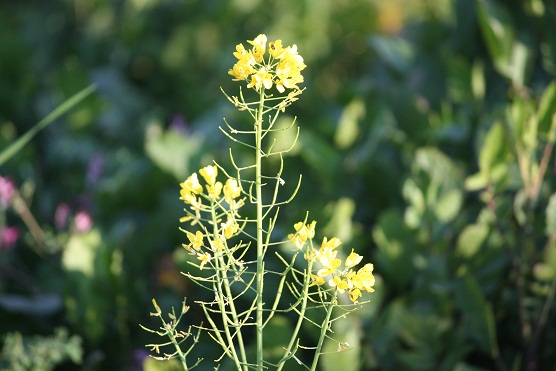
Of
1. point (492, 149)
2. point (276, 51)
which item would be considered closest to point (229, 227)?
point (276, 51)

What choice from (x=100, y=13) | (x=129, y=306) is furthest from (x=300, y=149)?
(x=100, y=13)

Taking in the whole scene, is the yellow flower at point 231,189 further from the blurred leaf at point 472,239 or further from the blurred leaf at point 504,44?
the blurred leaf at point 504,44

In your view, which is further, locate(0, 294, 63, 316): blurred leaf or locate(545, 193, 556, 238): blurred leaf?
locate(0, 294, 63, 316): blurred leaf

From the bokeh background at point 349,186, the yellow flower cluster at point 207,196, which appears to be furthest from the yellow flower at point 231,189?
the bokeh background at point 349,186

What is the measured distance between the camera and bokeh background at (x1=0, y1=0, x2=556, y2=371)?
1709 millimetres

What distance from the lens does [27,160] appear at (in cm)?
Result: 242

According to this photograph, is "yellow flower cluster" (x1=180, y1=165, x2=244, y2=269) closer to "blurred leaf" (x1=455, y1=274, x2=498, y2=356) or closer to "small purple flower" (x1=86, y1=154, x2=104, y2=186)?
"blurred leaf" (x1=455, y1=274, x2=498, y2=356)

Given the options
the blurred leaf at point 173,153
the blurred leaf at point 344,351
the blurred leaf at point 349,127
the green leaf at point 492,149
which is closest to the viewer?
the blurred leaf at point 344,351

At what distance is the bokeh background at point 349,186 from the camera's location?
1709 millimetres

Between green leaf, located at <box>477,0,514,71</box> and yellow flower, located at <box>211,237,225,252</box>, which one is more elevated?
yellow flower, located at <box>211,237,225,252</box>

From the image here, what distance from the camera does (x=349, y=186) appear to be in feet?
7.27

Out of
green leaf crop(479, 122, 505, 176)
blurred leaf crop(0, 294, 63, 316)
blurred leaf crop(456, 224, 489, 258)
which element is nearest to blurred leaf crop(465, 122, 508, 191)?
green leaf crop(479, 122, 505, 176)

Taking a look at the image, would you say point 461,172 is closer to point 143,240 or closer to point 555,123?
point 555,123

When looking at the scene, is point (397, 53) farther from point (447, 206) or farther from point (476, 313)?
point (476, 313)
